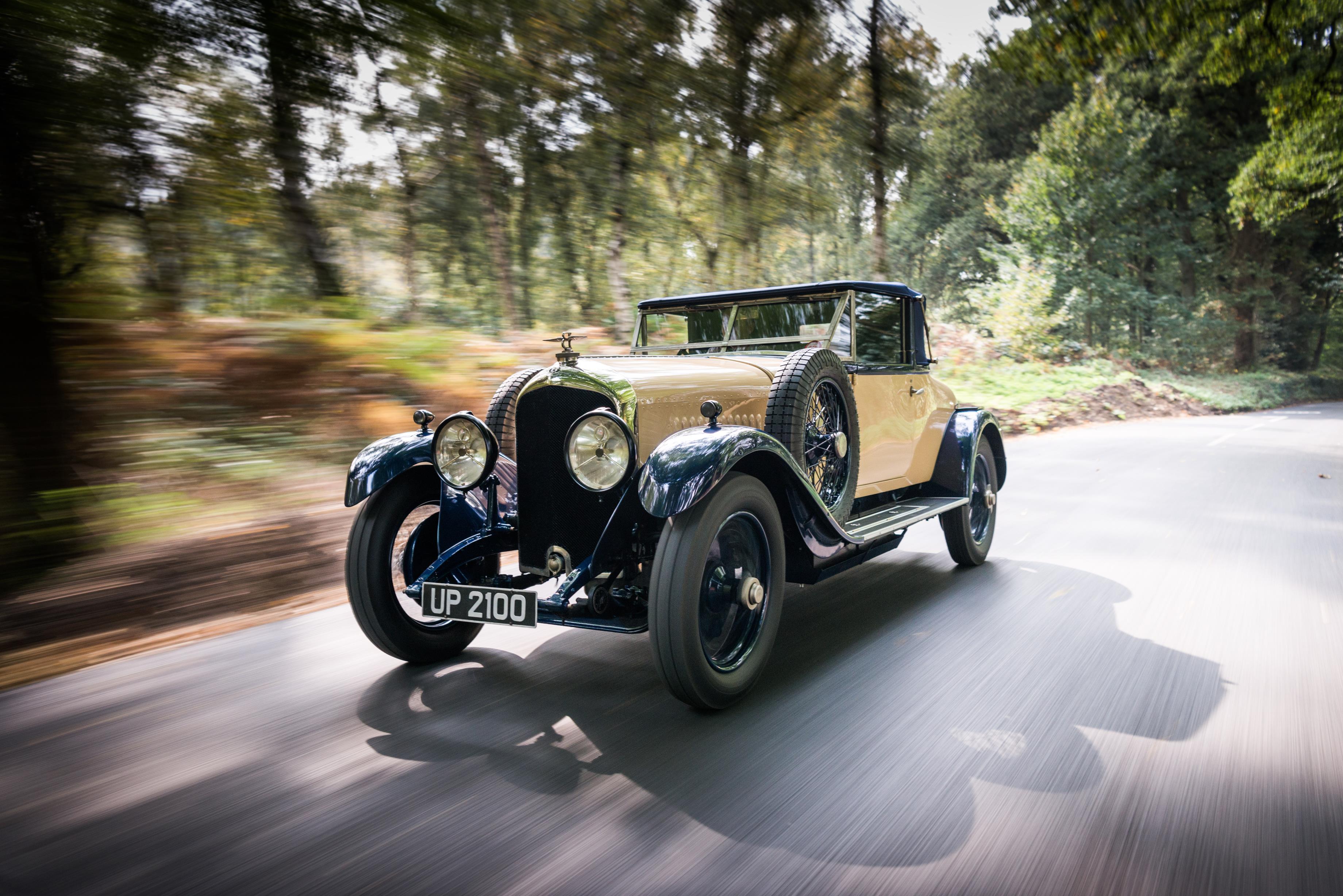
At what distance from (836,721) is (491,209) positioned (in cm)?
1048

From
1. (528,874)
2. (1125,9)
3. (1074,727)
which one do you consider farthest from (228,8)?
(1125,9)

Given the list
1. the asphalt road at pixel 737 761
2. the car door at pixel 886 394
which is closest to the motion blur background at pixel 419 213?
the asphalt road at pixel 737 761

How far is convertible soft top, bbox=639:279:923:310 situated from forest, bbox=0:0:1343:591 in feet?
10.6

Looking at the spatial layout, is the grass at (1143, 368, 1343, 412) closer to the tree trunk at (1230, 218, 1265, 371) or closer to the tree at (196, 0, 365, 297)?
the tree trunk at (1230, 218, 1265, 371)

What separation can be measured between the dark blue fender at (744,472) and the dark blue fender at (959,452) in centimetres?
175

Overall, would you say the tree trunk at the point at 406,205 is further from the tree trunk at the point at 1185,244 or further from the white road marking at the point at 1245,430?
the tree trunk at the point at 1185,244

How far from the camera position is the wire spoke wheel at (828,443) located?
4039 millimetres

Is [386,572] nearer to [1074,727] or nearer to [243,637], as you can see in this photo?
[243,637]

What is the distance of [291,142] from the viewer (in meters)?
6.89

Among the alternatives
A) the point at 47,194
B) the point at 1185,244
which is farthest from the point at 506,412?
the point at 1185,244

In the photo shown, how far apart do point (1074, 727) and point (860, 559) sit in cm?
153

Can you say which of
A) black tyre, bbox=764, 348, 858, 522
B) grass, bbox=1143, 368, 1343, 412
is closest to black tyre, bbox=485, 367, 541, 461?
black tyre, bbox=764, 348, 858, 522

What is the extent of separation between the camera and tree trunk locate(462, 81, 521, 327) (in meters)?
10.6

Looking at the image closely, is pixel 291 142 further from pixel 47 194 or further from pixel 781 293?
pixel 781 293
